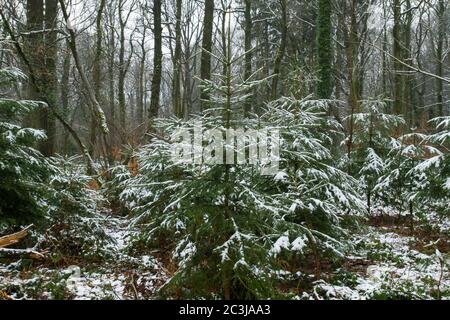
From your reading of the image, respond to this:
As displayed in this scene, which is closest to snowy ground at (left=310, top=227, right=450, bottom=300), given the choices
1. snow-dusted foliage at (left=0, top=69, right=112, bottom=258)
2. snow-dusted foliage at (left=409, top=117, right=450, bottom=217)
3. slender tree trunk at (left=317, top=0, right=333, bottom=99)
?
snow-dusted foliage at (left=409, top=117, right=450, bottom=217)

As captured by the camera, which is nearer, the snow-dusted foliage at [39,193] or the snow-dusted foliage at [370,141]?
the snow-dusted foliage at [39,193]

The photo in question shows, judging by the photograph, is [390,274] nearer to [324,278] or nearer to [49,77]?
[324,278]

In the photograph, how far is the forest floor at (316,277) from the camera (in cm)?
489

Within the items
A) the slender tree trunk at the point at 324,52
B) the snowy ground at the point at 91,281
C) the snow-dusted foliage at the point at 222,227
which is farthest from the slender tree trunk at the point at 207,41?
the snow-dusted foliage at the point at 222,227

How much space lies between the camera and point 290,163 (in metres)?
5.99

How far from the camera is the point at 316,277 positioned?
18.1ft

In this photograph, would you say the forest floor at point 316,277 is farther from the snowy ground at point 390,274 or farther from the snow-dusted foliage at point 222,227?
the snow-dusted foliage at point 222,227

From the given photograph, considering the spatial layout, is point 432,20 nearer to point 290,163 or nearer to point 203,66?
point 203,66

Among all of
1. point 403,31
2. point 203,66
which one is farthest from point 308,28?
point 203,66

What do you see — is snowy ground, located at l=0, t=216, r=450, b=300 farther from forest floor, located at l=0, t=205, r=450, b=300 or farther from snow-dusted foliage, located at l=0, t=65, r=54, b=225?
snow-dusted foliage, located at l=0, t=65, r=54, b=225

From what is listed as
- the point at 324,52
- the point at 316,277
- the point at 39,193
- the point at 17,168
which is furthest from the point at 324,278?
the point at 324,52

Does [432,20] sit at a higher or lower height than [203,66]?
higher

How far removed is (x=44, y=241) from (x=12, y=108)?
2275 mm

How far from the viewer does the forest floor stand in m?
4.89
